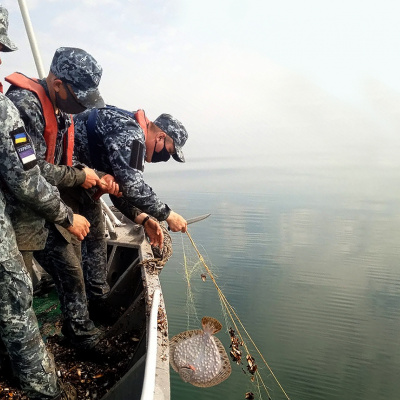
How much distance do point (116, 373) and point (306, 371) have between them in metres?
6.36

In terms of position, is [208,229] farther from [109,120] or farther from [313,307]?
[109,120]

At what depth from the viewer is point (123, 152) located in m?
3.04

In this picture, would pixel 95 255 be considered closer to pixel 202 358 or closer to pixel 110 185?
pixel 110 185

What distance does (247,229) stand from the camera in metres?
26.9

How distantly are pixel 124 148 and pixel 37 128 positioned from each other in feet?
2.59

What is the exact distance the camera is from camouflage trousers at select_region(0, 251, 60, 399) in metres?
2.03

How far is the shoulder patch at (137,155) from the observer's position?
3.06 meters

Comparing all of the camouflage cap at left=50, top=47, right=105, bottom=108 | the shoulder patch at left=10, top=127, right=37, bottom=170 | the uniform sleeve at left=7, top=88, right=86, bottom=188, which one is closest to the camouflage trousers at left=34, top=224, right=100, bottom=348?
the uniform sleeve at left=7, top=88, right=86, bottom=188

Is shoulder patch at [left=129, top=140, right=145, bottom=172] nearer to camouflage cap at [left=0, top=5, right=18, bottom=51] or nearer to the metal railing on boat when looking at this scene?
camouflage cap at [left=0, top=5, right=18, bottom=51]

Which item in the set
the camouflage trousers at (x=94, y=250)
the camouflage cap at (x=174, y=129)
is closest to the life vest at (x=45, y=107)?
the camouflage trousers at (x=94, y=250)

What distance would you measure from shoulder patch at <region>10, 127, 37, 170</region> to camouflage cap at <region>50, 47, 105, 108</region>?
28.8 inches

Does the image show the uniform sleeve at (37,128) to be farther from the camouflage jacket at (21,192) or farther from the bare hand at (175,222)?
the bare hand at (175,222)

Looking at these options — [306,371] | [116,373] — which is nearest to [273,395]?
[306,371]

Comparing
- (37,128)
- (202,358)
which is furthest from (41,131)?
(202,358)
